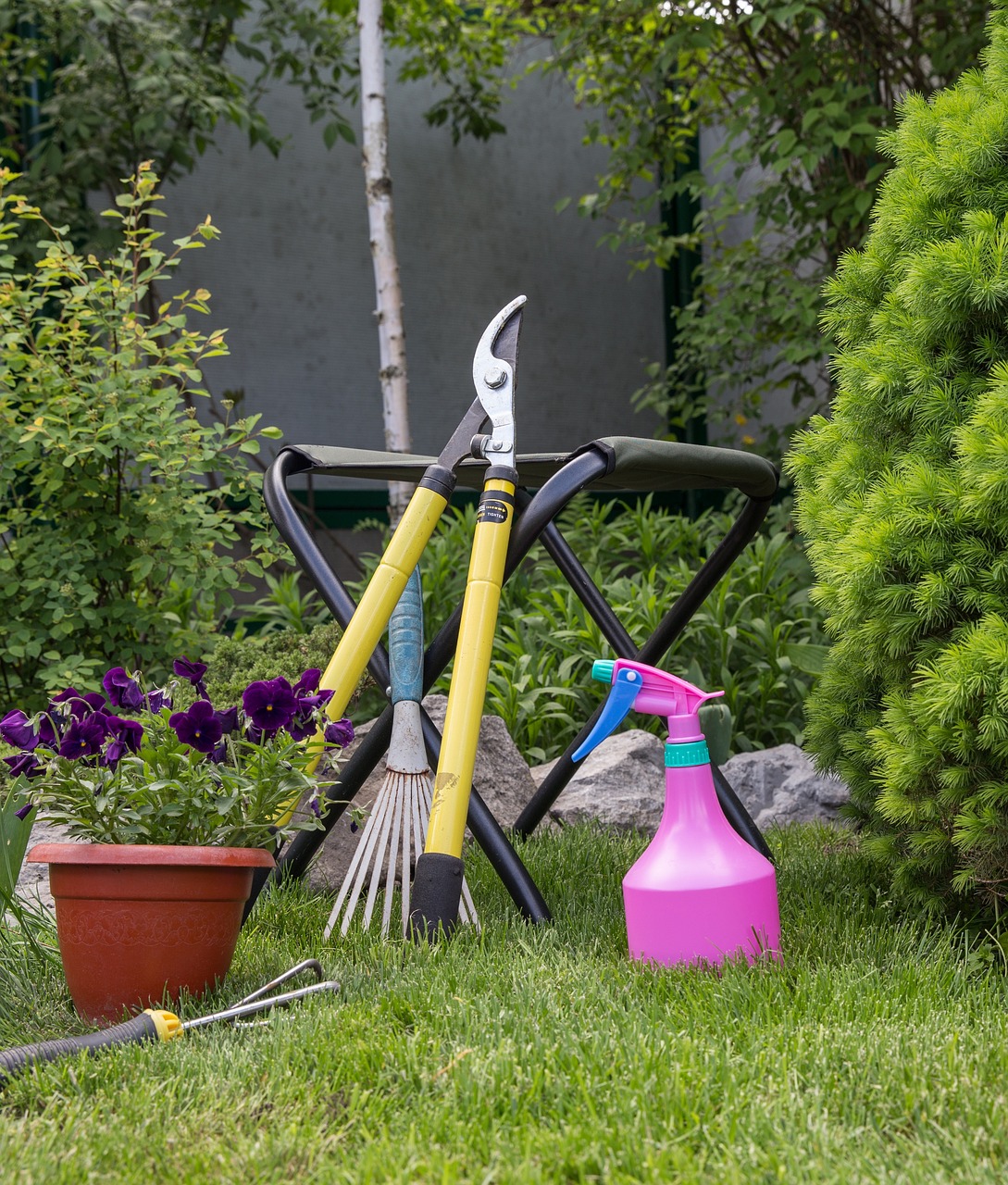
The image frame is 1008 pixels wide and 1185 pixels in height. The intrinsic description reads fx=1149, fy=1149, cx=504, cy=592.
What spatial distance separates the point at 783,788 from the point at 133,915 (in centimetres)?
221

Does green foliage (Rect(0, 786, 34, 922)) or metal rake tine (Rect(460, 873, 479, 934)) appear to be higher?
green foliage (Rect(0, 786, 34, 922))

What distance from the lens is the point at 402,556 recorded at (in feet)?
6.43

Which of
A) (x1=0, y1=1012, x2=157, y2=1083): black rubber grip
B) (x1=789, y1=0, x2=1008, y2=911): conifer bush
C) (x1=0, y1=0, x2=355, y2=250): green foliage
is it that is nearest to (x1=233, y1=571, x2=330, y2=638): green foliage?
(x1=0, y1=0, x2=355, y2=250): green foliage

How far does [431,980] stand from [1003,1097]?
781 mm

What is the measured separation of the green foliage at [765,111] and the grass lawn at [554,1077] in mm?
2758

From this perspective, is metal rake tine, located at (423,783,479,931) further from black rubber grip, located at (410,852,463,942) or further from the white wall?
the white wall

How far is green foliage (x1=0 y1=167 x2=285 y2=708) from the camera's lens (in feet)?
10.9

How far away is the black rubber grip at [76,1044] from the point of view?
1.40 meters

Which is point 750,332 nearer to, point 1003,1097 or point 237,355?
point 237,355

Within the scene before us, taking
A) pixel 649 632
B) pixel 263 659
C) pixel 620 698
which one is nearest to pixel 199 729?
pixel 620 698

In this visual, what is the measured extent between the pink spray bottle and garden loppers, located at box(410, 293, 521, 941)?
20cm

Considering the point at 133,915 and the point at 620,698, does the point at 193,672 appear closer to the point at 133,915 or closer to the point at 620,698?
the point at 133,915

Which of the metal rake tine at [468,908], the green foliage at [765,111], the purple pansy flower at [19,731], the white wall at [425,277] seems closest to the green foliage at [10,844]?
the purple pansy flower at [19,731]

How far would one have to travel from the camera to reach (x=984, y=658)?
68.5 inches
